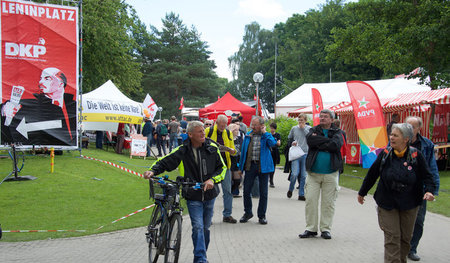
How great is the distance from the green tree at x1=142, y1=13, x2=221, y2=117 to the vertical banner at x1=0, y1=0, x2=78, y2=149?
45.5 meters

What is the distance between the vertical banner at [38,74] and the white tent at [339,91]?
14770 mm

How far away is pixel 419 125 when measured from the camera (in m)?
5.37

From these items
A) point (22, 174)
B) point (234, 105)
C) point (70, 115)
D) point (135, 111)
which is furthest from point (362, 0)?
point (22, 174)

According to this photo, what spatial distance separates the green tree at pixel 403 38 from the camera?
49.2 feet

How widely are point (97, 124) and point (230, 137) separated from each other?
47.2 feet

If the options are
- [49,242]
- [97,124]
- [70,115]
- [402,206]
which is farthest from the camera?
[97,124]

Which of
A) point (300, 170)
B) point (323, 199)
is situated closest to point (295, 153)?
point (300, 170)

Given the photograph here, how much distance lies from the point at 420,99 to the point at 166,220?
35.1ft

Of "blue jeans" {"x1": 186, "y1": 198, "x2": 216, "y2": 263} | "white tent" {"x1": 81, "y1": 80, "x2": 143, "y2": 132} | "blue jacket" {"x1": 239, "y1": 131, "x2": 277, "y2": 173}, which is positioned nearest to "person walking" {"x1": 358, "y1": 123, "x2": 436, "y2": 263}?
"blue jeans" {"x1": 186, "y1": 198, "x2": 216, "y2": 263}

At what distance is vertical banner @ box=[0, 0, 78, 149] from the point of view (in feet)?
A: 44.1

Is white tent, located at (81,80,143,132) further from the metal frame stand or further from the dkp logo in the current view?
the metal frame stand

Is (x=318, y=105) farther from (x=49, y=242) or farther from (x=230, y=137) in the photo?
(x=49, y=242)

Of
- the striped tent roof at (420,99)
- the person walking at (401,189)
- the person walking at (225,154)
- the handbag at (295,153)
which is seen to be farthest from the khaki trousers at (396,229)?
the striped tent roof at (420,99)

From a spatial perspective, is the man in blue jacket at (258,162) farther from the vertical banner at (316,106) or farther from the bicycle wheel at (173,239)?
the vertical banner at (316,106)
